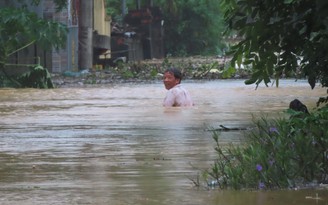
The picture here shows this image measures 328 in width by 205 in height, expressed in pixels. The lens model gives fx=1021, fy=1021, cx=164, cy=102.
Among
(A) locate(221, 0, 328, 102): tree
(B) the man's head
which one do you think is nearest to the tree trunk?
(B) the man's head

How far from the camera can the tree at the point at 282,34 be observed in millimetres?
8523

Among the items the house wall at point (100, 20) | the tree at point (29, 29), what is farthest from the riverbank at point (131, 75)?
the house wall at point (100, 20)

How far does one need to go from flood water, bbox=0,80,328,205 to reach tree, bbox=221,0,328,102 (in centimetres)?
109

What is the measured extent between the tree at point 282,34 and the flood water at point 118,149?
1.09 m

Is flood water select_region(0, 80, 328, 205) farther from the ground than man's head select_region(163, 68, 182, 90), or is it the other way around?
man's head select_region(163, 68, 182, 90)

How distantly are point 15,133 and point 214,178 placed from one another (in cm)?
563

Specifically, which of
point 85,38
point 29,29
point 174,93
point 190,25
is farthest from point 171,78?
point 190,25

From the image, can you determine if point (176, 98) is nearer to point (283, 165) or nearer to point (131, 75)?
point (283, 165)

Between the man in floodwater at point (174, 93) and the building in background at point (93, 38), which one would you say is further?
the building in background at point (93, 38)

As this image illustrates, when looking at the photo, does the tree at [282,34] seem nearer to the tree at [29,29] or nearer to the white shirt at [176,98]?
the white shirt at [176,98]

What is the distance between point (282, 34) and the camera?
8.70 metres

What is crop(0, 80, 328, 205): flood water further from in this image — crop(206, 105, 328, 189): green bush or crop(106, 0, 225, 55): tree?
crop(106, 0, 225, 55): tree

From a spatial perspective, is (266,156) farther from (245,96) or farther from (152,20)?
(152,20)

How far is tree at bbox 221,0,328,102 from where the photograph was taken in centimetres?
852
